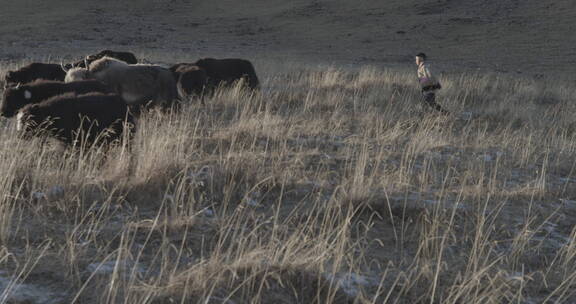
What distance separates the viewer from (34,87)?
703 cm

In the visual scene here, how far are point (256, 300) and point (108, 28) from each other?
4117 centimetres

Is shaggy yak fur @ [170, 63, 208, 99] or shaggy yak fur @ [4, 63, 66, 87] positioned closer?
shaggy yak fur @ [4, 63, 66, 87]

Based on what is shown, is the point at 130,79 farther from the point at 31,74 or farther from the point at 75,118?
the point at 75,118

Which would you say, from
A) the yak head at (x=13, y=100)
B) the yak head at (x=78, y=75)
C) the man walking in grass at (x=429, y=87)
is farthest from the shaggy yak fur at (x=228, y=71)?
the yak head at (x=13, y=100)

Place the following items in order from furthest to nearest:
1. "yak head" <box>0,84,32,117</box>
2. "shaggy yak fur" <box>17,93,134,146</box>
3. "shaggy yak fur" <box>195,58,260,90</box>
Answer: "shaggy yak fur" <box>195,58,260,90</box>, "yak head" <box>0,84,32,117</box>, "shaggy yak fur" <box>17,93,134,146</box>

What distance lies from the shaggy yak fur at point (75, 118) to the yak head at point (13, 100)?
3.77ft

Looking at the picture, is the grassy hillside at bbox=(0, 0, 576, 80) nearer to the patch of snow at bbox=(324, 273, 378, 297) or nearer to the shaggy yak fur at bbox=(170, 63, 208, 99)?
the shaggy yak fur at bbox=(170, 63, 208, 99)

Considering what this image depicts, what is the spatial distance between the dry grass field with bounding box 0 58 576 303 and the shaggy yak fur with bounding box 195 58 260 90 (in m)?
5.41

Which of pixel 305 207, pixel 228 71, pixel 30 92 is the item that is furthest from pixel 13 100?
pixel 228 71

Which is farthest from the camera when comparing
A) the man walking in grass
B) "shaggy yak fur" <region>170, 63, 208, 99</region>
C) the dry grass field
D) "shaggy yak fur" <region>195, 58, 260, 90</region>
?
"shaggy yak fur" <region>195, 58, 260, 90</region>

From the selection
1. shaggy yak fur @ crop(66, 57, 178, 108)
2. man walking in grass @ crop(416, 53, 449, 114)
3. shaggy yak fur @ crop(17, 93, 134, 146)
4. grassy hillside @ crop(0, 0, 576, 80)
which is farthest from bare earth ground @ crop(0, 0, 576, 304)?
grassy hillside @ crop(0, 0, 576, 80)

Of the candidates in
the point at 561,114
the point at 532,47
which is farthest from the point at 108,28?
the point at 561,114

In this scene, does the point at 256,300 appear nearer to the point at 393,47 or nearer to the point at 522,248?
the point at 522,248

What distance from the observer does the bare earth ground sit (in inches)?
121
